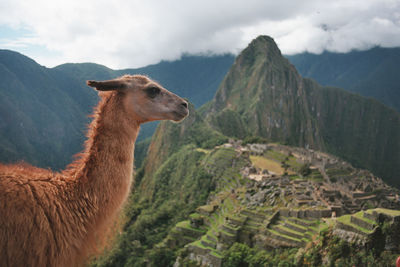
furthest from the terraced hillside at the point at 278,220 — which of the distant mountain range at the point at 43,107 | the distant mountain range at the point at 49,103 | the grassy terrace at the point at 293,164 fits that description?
the distant mountain range at the point at 43,107

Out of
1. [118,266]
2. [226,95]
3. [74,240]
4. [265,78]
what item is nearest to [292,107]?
[265,78]

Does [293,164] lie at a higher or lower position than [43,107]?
lower

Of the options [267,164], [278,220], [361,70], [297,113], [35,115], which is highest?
[361,70]

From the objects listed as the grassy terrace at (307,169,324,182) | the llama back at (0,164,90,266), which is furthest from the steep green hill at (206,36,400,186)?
the llama back at (0,164,90,266)

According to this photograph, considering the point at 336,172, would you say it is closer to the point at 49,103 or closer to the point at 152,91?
the point at 152,91

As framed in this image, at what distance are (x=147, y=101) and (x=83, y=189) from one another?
0.90 m

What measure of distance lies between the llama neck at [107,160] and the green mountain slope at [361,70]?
179 meters

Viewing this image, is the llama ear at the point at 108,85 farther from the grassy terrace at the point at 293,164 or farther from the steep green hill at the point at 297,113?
the steep green hill at the point at 297,113

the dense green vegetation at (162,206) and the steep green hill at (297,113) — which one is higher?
the steep green hill at (297,113)

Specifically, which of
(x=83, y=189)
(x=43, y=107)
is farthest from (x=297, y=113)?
(x=83, y=189)

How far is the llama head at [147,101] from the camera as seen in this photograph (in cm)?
232

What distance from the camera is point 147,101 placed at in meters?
2.38

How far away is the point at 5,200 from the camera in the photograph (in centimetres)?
165

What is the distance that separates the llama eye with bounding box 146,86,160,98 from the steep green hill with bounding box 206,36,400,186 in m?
63.0
